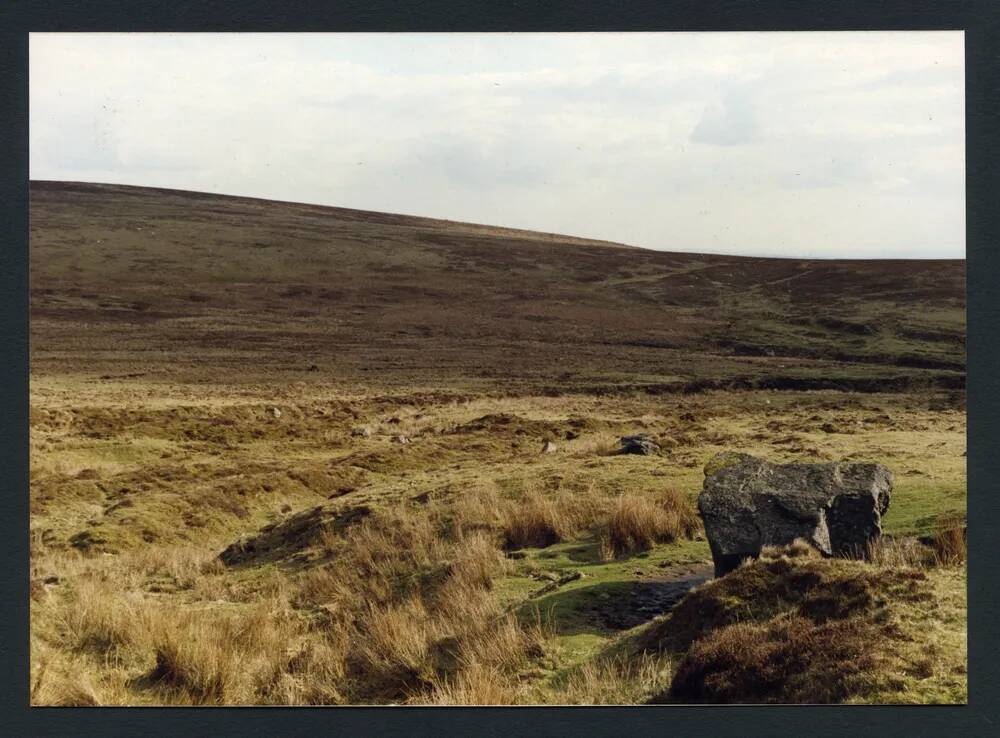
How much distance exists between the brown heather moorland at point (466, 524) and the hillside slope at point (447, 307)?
0.61m

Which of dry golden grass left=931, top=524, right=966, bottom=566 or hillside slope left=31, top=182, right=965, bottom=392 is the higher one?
hillside slope left=31, top=182, right=965, bottom=392

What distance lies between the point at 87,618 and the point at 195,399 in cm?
2313

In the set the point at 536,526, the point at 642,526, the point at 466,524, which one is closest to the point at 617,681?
the point at 642,526

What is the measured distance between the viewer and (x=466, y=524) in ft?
41.5

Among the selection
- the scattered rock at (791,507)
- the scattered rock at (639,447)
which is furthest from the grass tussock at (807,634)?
the scattered rock at (639,447)

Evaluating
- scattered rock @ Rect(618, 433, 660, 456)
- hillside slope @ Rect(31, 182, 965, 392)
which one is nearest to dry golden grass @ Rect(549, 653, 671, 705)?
scattered rock @ Rect(618, 433, 660, 456)

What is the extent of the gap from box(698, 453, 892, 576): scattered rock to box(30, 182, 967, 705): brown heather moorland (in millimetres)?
422

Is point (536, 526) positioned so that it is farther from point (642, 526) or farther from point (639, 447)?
point (639, 447)

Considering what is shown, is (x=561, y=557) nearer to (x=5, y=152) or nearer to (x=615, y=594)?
(x=615, y=594)

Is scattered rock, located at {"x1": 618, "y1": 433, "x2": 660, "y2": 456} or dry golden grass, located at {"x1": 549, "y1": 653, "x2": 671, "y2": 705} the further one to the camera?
scattered rock, located at {"x1": 618, "y1": 433, "x2": 660, "y2": 456}

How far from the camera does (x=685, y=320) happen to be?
6281cm

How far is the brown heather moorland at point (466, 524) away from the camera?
311 inches

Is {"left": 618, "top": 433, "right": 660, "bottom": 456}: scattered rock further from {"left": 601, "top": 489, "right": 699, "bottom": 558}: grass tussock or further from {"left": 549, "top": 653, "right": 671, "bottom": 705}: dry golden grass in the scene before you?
{"left": 549, "top": 653, "right": 671, "bottom": 705}: dry golden grass

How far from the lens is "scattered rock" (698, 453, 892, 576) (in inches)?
364
